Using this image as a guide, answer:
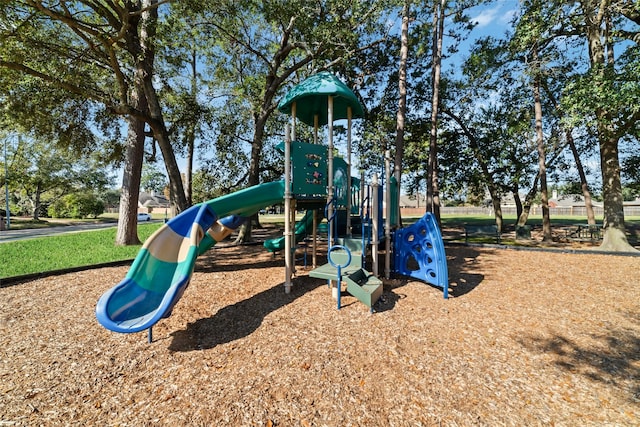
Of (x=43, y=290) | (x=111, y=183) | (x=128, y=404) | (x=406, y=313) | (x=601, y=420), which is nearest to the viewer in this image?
(x=601, y=420)

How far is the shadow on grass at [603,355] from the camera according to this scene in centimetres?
289

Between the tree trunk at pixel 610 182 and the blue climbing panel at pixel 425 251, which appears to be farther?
the tree trunk at pixel 610 182

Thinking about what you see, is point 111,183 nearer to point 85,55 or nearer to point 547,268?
point 85,55

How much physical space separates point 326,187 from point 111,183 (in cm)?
5380

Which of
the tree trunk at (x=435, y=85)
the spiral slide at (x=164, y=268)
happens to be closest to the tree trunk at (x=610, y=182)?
the tree trunk at (x=435, y=85)

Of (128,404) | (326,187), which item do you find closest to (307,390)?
(128,404)

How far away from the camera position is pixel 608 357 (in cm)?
328

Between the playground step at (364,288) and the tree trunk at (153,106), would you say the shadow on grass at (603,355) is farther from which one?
the tree trunk at (153,106)

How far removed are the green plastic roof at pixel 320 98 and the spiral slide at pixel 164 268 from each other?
7.88ft

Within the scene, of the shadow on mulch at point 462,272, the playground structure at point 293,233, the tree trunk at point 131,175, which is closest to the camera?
the playground structure at point 293,233

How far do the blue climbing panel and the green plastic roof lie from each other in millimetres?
3228

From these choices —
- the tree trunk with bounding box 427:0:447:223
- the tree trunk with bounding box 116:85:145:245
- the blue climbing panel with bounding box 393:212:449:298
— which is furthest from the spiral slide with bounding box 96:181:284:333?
the tree trunk with bounding box 427:0:447:223

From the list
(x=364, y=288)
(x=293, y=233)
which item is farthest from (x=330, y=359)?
(x=293, y=233)

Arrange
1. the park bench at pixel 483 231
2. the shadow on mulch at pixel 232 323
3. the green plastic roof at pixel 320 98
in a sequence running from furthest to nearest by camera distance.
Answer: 1. the park bench at pixel 483 231
2. the green plastic roof at pixel 320 98
3. the shadow on mulch at pixel 232 323
